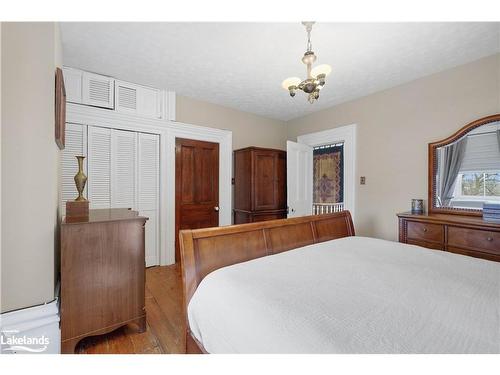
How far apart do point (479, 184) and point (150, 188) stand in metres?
3.88

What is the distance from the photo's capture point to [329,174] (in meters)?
4.76

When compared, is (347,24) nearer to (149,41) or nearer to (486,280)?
(149,41)

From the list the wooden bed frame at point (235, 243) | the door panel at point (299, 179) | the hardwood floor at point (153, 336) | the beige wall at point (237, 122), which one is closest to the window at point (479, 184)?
the wooden bed frame at point (235, 243)

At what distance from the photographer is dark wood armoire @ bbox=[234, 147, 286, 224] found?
374 cm

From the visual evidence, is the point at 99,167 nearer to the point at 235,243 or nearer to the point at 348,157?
the point at 235,243

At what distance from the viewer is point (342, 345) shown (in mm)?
744

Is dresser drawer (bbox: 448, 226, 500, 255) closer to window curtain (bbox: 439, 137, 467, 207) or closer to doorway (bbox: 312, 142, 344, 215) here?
window curtain (bbox: 439, 137, 467, 207)

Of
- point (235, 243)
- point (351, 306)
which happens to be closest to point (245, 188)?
point (235, 243)

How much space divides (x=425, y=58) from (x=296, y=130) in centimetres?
230

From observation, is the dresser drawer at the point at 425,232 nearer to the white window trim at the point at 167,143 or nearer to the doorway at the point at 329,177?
the doorway at the point at 329,177

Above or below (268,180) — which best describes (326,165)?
above

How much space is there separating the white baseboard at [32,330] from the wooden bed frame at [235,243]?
0.89 meters

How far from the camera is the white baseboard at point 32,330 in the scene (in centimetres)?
138
